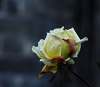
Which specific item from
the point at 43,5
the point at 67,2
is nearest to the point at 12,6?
the point at 43,5

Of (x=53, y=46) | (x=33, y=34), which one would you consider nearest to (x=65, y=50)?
(x=53, y=46)

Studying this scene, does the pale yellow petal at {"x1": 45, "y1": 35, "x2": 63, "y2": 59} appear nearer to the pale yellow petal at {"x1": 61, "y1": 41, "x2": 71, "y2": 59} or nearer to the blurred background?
the pale yellow petal at {"x1": 61, "y1": 41, "x2": 71, "y2": 59}

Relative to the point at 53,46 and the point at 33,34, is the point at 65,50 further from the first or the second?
the point at 33,34

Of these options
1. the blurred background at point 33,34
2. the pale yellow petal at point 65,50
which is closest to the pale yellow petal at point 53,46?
the pale yellow petal at point 65,50

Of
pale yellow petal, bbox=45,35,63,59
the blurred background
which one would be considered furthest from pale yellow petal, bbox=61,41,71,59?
the blurred background

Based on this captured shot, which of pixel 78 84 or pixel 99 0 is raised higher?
pixel 99 0

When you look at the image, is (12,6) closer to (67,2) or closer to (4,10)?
(4,10)
